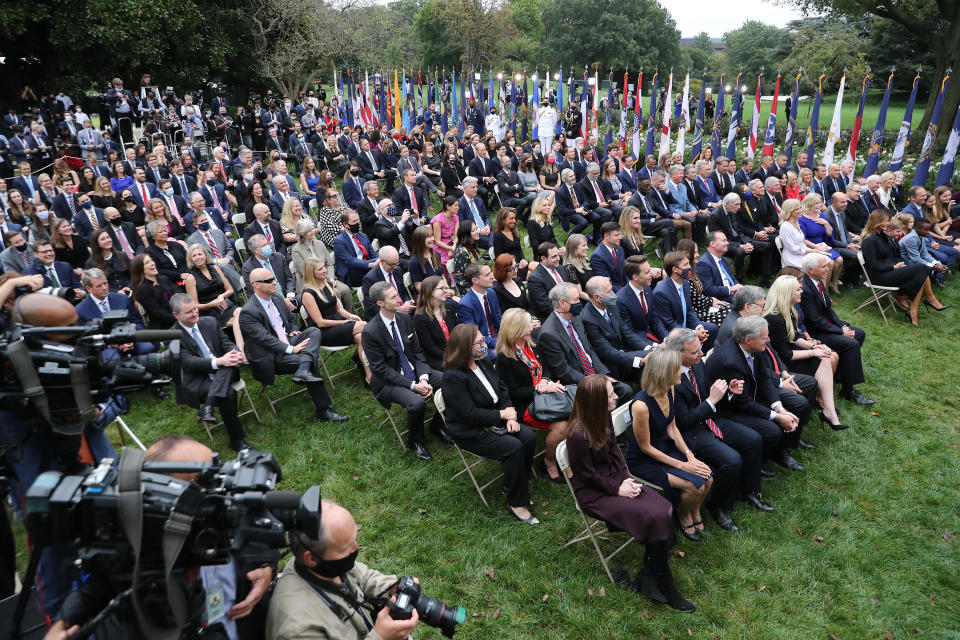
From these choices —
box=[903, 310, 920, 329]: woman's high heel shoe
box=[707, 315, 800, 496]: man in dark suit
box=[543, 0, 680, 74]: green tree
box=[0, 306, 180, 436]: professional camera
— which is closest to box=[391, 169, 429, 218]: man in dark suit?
box=[707, 315, 800, 496]: man in dark suit

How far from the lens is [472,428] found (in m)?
5.07

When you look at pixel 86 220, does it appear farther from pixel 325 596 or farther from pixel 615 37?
pixel 615 37

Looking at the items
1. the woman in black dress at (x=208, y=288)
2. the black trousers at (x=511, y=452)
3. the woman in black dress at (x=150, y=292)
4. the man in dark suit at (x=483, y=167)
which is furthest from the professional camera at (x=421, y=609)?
the man in dark suit at (x=483, y=167)

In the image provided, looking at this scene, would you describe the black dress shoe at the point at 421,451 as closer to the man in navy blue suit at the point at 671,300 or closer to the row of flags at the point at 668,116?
the man in navy blue suit at the point at 671,300

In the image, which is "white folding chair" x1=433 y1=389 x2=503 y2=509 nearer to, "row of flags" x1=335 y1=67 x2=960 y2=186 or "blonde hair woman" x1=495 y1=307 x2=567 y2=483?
"blonde hair woman" x1=495 y1=307 x2=567 y2=483

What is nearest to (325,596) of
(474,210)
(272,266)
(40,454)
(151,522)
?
(151,522)

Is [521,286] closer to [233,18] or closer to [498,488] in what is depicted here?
[498,488]

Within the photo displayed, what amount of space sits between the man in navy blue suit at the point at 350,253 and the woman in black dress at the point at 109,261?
2719 millimetres

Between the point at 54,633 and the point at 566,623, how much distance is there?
9.83 ft

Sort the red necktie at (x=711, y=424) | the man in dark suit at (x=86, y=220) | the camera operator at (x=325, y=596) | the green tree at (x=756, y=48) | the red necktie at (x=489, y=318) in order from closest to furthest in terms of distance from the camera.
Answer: the camera operator at (x=325, y=596)
the red necktie at (x=711, y=424)
the red necktie at (x=489, y=318)
the man in dark suit at (x=86, y=220)
the green tree at (x=756, y=48)

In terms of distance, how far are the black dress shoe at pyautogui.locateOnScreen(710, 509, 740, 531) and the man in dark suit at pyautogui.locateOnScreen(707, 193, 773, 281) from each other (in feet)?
18.8

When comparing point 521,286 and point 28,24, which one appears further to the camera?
point 28,24

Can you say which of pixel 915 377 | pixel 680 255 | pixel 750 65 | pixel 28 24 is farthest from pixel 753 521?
pixel 750 65

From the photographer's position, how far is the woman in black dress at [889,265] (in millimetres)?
8672
